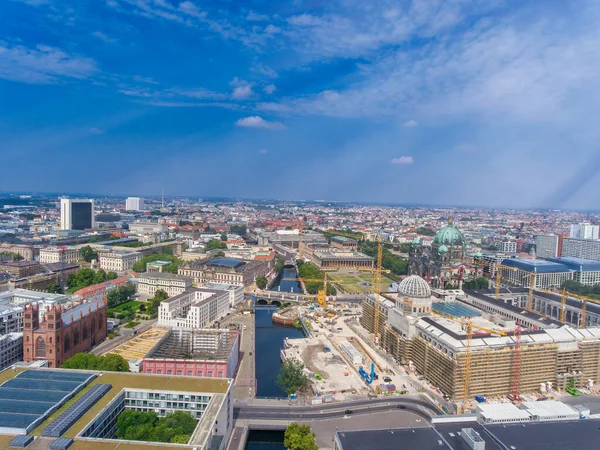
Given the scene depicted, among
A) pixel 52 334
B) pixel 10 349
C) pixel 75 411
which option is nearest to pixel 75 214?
pixel 10 349

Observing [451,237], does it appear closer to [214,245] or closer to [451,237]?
[451,237]

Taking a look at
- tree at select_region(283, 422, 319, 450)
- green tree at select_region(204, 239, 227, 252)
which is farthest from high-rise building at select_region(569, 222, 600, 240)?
tree at select_region(283, 422, 319, 450)

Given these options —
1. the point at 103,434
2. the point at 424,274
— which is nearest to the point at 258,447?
the point at 103,434

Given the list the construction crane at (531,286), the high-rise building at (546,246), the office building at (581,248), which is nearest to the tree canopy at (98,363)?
the construction crane at (531,286)

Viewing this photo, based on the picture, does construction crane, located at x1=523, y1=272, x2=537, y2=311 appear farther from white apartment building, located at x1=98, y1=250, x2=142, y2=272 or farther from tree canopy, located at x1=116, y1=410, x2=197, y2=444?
white apartment building, located at x1=98, y1=250, x2=142, y2=272

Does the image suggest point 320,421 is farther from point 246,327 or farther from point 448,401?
point 246,327
